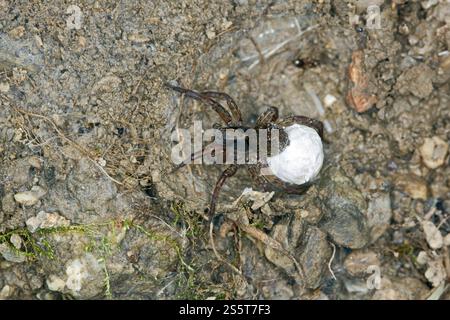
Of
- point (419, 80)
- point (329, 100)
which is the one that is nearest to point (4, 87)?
point (329, 100)

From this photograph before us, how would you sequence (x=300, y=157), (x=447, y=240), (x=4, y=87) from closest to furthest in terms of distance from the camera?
(x=4, y=87) < (x=300, y=157) < (x=447, y=240)

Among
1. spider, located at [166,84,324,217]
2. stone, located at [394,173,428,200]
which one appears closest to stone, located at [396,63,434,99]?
stone, located at [394,173,428,200]

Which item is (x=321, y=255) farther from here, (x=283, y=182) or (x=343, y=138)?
(x=343, y=138)

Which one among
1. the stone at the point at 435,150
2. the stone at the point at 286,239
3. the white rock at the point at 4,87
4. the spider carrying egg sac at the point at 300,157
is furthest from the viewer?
the stone at the point at 435,150

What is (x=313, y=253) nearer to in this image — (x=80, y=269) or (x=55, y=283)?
(x=80, y=269)

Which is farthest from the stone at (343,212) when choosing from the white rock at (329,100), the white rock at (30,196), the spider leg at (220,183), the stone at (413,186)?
the white rock at (30,196)

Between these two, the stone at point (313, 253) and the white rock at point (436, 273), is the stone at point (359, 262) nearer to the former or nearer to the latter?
the stone at point (313, 253)
